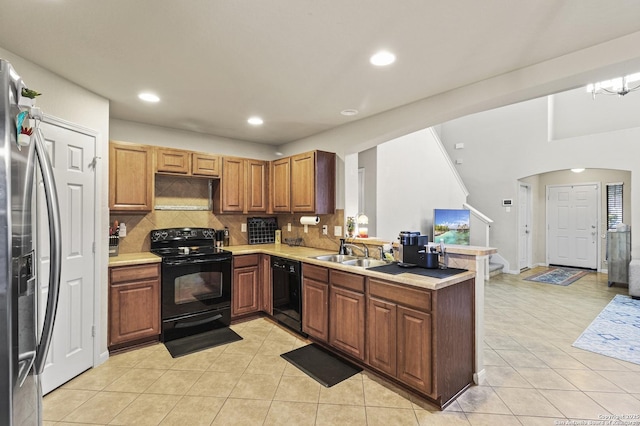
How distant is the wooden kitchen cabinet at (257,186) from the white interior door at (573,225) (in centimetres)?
755

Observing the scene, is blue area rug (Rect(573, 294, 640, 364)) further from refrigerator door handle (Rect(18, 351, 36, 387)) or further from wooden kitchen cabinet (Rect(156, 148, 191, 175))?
wooden kitchen cabinet (Rect(156, 148, 191, 175))

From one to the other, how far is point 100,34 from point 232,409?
Answer: 8.76 feet

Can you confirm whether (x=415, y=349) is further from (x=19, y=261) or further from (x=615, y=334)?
(x=615, y=334)

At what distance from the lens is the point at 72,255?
2.66 m

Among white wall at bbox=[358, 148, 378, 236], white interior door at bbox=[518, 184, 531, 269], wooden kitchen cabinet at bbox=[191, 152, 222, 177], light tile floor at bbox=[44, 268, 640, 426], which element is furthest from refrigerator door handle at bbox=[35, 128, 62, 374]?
white interior door at bbox=[518, 184, 531, 269]

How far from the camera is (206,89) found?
2.83 metres

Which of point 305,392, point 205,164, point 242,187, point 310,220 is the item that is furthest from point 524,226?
point 205,164

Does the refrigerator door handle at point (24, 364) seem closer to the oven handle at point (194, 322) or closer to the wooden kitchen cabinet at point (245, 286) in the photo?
the oven handle at point (194, 322)

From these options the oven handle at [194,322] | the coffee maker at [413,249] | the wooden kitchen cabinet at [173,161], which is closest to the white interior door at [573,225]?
the coffee maker at [413,249]

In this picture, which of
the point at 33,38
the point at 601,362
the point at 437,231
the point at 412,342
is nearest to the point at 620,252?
the point at 437,231

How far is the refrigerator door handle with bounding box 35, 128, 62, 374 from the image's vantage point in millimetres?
1245

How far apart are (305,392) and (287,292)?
1.36 meters

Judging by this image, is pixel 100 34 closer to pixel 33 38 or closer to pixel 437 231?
pixel 33 38

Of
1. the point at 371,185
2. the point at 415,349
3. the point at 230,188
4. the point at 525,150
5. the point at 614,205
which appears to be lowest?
the point at 415,349
